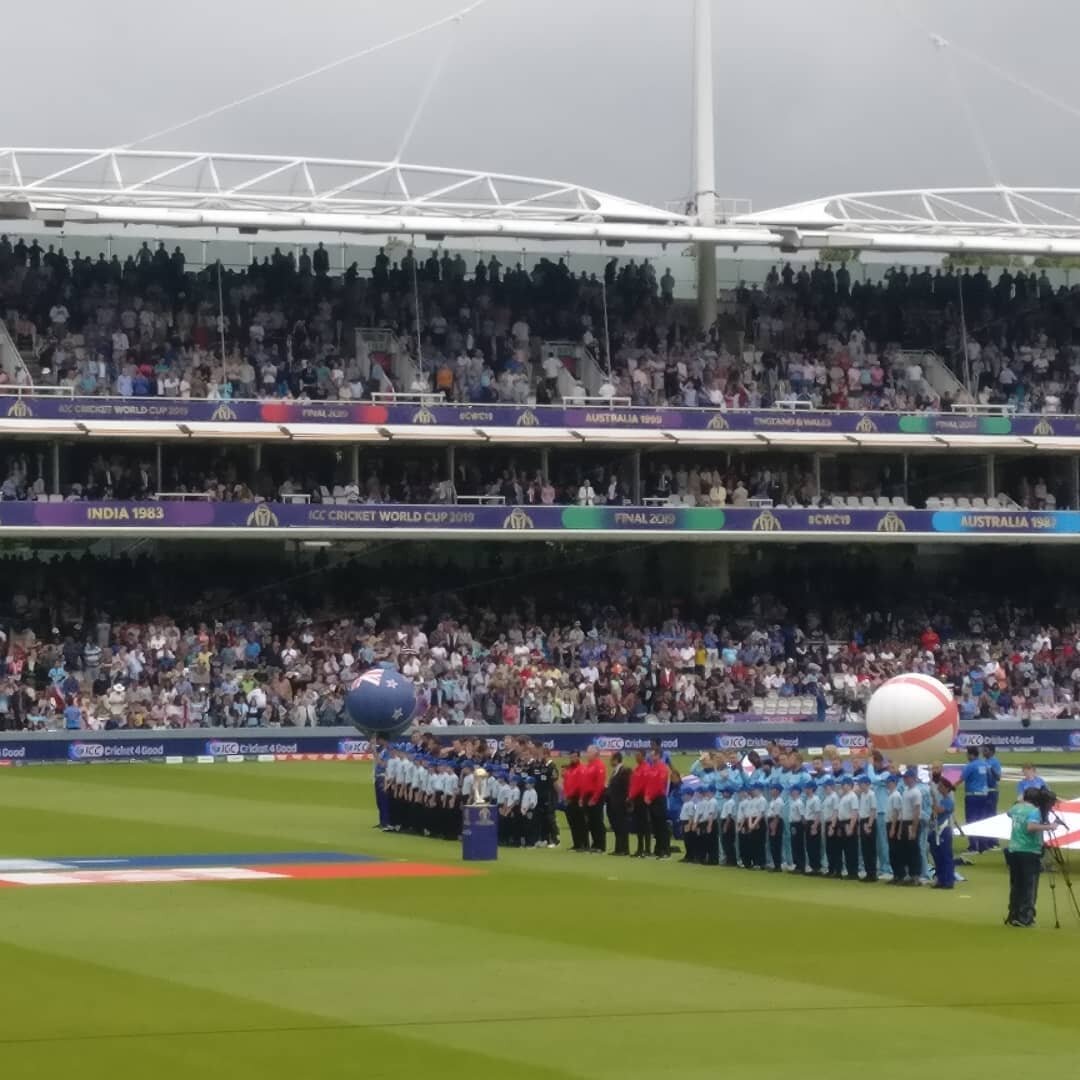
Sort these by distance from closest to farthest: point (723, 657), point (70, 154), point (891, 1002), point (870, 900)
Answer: point (891, 1002) < point (870, 900) < point (70, 154) < point (723, 657)

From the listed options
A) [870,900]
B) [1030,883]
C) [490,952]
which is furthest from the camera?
[870,900]

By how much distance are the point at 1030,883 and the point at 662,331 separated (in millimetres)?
40431

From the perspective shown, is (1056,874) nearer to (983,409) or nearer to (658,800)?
(658,800)

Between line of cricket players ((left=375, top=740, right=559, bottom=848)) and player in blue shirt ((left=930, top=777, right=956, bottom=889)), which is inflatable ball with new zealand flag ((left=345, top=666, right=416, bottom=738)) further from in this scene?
player in blue shirt ((left=930, top=777, right=956, bottom=889))

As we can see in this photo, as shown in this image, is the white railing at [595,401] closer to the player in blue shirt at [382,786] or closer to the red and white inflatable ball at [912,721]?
the player in blue shirt at [382,786]

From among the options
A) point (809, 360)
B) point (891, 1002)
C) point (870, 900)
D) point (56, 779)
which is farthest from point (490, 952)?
point (809, 360)

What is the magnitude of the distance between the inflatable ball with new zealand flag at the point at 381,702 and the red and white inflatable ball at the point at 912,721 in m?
9.42

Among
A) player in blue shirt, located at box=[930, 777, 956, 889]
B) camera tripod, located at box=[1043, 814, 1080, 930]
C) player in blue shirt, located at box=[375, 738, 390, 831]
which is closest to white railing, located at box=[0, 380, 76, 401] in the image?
player in blue shirt, located at box=[375, 738, 390, 831]

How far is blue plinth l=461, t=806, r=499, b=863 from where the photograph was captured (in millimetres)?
24656

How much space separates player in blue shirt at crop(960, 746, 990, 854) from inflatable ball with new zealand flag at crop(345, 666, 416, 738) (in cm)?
919

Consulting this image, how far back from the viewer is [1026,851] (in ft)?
59.6

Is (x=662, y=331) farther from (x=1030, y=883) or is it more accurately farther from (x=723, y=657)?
(x=1030, y=883)

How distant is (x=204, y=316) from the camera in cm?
5416

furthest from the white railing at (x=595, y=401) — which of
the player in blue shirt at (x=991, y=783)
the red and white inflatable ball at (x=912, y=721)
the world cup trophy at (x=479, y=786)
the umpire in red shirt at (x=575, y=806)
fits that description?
the red and white inflatable ball at (x=912, y=721)
